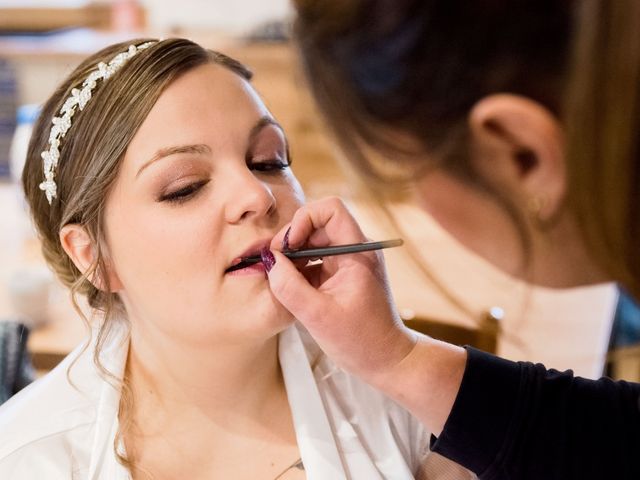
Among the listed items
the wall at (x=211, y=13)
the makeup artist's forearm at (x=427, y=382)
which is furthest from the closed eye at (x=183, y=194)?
the wall at (x=211, y=13)

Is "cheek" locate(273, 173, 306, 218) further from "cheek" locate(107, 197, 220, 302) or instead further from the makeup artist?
the makeup artist

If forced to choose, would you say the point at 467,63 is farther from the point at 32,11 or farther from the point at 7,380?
the point at 32,11

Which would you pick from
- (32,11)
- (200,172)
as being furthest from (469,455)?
(32,11)

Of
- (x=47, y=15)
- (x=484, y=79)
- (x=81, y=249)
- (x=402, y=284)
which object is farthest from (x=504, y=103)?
(x=47, y=15)

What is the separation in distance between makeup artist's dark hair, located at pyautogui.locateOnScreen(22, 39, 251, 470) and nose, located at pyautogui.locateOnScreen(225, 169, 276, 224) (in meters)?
0.17

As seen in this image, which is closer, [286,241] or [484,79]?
[484,79]

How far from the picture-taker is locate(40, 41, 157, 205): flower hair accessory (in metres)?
1.11

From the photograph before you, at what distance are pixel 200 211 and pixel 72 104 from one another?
0.30m

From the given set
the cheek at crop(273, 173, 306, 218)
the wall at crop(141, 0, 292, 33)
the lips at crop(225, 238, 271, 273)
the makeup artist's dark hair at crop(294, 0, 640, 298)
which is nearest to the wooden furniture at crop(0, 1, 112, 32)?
the wall at crop(141, 0, 292, 33)

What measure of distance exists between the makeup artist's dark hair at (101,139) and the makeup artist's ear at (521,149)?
607mm

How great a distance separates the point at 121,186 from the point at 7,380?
1.81ft

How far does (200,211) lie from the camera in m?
1.00

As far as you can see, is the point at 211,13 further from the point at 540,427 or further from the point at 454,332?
the point at 540,427

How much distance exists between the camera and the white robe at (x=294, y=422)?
1.04 meters
